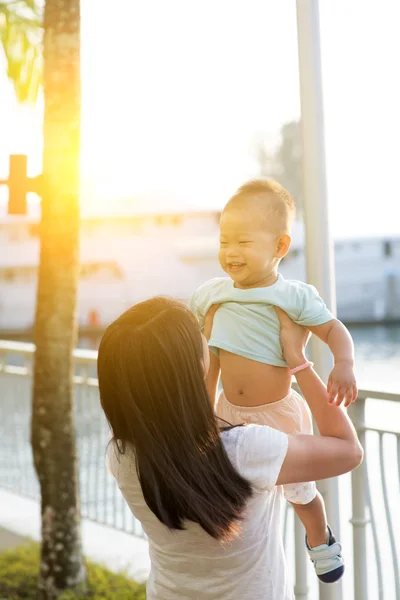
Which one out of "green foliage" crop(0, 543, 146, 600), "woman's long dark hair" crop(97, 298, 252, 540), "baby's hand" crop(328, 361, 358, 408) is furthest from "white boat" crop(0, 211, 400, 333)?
"woman's long dark hair" crop(97, 298, 252, 540)

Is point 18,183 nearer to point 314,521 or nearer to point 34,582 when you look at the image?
point 34,582

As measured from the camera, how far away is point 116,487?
209 inches

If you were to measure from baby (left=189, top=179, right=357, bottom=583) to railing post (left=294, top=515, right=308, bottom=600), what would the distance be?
106cm

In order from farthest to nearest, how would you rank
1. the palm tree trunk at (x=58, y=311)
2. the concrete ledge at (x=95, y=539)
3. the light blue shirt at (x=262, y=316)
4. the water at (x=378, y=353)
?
1. the water at (x=378, y=353)
2. the concrete ledge at (x=95, y=539)
3. the palm tree trunk at (x=58, y=311)
4. the light blue shirt at (x=262, y=316)

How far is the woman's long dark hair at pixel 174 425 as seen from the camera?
1230mm

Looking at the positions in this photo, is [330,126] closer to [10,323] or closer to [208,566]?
[208,566]

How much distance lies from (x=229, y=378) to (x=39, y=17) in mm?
3795

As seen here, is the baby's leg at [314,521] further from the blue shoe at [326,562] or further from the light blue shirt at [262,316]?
the light blue shirt at [262,316]

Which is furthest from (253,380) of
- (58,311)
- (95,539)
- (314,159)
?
(95,539)

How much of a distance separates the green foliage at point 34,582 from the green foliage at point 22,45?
8.49 ft

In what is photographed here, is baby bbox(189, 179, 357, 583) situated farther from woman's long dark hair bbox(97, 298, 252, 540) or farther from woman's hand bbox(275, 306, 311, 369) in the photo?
woman's long dark hair bbox(97, 298, 252, 540)

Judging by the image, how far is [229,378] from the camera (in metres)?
1.59

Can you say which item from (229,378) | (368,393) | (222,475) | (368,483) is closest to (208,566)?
(222,475)

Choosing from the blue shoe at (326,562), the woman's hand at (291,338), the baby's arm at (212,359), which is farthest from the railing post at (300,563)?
the woman's hand at (291,338)
